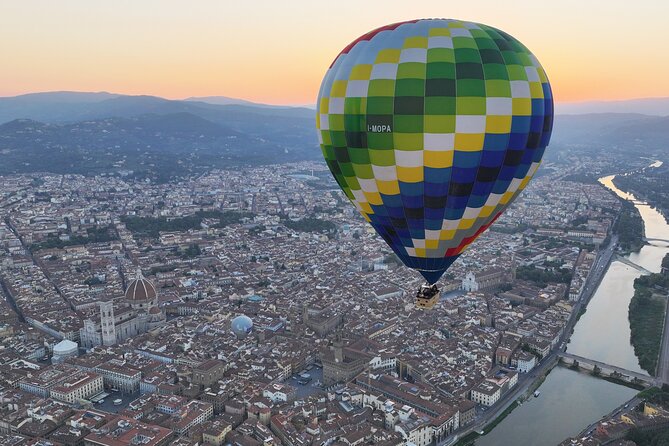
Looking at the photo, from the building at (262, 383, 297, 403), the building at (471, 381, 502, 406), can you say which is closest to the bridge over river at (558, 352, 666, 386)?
the building at (471, 381, 502, 406)

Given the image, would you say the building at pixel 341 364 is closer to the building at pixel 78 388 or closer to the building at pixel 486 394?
the building at pixel 486 394

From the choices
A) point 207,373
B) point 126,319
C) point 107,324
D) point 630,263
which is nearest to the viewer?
point 207,373

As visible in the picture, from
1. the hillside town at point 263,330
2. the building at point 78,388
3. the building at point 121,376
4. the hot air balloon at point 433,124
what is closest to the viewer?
the hot air balloon at point 433,124

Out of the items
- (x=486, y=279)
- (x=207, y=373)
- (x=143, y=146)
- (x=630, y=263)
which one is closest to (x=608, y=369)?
(x=486, y=279)

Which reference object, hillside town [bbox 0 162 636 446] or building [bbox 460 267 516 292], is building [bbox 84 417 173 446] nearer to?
hillside town [bbox 0 162 636 446]

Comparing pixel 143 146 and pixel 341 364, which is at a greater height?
pixel 143 146

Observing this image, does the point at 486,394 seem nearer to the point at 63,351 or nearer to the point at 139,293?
the point at 63,351

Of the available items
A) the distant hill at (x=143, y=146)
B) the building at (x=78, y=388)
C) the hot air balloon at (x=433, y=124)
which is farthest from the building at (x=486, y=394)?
the distant hill at (x=143, y=146)

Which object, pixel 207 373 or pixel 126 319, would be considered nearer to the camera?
pixel 207 373
